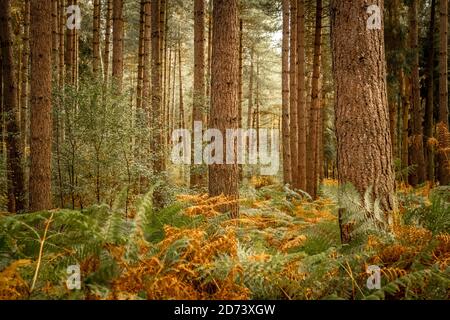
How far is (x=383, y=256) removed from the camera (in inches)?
144

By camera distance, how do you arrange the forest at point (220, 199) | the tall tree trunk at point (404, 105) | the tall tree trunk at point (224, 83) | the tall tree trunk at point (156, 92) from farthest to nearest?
the tall tree trunk at point (404, 105), the tall tree trunk at point (156, 92), the tall tree trunk at point (224, 83), the forest at point (220, 199)

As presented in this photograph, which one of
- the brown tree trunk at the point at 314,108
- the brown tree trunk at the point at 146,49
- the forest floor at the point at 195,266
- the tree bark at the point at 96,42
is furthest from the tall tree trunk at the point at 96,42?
the forest floor at the point at 195,266

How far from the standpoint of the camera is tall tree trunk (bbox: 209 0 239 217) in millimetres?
5609

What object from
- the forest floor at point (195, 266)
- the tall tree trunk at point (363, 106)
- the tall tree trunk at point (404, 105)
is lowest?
the forest floor at point (195, 266)

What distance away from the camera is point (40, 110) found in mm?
6086

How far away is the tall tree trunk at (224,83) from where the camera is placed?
5609 millimetres

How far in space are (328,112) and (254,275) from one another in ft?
70.4

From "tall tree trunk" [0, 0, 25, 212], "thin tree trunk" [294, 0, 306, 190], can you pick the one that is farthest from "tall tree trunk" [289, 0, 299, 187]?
"tall tree trunk" [0, 0, 25, 212]

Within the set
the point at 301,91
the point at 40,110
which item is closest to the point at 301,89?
the point at 301,91

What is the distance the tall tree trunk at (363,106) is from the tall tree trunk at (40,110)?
4.43 m

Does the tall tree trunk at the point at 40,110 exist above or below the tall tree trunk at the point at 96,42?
below

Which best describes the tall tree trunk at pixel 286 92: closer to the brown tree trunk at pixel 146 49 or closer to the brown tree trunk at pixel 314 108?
the brown tree trunk at pixel 314 108

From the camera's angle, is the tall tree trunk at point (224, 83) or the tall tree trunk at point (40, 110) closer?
the tall tree trunk at point (224, 83)
